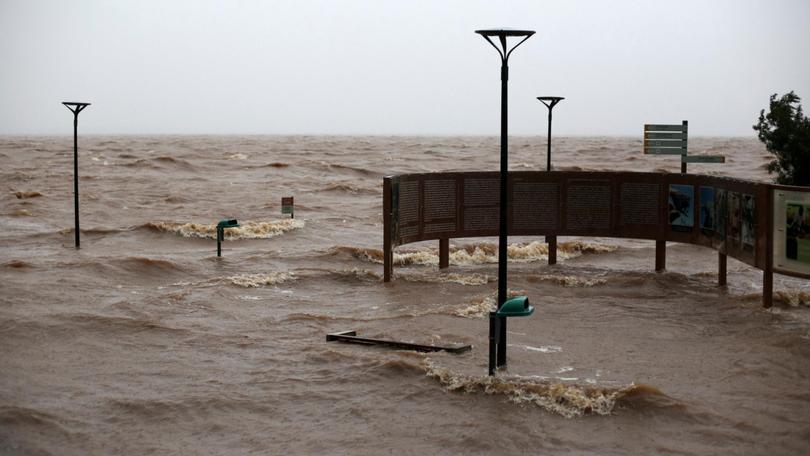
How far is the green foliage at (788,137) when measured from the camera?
22.1 m

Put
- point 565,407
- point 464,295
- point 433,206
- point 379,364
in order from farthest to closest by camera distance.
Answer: point 433,206 < point 464,295 < point 379,364 < point 565,407

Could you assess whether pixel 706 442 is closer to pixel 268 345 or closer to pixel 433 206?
pixel 268 345

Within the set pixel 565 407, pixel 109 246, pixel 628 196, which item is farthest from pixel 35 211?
pixel 565 407

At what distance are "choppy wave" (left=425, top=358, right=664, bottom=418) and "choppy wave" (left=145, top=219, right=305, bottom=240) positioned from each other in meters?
18.0

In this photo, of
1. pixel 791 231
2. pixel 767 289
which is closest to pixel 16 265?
pixel 767 289

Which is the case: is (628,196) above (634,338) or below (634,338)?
above

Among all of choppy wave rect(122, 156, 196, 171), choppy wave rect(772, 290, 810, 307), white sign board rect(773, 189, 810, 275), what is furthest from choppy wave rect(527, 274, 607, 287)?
choppy wave rect(122, 156, 196, 171)

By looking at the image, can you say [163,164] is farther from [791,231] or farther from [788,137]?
[791,231]

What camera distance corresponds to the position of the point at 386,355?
13.3 metres

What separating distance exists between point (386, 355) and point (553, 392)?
2710 mm

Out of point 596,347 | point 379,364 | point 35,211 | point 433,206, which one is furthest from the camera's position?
point 35,211

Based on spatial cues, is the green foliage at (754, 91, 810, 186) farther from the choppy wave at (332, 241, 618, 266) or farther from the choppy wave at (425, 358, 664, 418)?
the choppy wave at (425, 358, 664, 418)

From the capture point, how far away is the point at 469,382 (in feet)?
38.6

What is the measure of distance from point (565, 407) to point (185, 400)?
4187mm
